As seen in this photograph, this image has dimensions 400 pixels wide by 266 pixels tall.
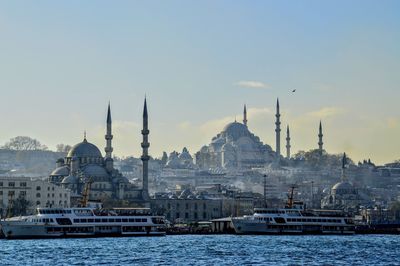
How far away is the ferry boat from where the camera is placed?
451ft

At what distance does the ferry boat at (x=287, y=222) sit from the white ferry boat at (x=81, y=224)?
885 cm

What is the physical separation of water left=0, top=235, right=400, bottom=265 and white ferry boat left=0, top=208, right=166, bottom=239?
4301mm

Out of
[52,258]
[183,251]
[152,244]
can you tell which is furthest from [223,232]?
[52,258]

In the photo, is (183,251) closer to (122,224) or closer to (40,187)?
(122,224)

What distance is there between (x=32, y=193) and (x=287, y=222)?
42204mm

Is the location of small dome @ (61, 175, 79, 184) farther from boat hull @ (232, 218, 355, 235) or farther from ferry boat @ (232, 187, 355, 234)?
boat hull @ (232, 218, 355, 235)

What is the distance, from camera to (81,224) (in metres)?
127

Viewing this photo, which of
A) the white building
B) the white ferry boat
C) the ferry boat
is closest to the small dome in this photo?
the white building

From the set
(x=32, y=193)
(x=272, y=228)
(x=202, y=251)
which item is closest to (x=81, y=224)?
(x=272, y=228)

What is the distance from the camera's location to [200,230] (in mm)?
149500

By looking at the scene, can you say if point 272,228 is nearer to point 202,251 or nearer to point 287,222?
point 287,222

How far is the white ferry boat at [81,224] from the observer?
123m

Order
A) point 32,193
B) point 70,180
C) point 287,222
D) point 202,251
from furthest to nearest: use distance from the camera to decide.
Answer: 1. point 70,180
2. point 32,193
3. point 287,222
4. point 202,251

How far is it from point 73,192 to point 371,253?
93.9 metres
